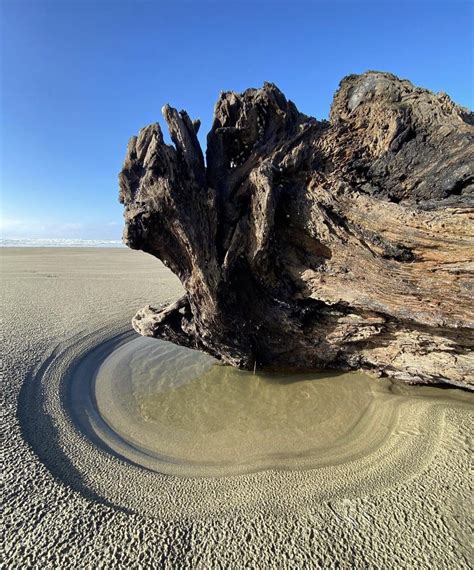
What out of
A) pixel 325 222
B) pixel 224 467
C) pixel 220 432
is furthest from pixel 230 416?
pixel 325 222

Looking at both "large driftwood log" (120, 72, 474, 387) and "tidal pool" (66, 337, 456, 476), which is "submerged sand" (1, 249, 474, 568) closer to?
"tidal pool" (66, 337, 456, 476)

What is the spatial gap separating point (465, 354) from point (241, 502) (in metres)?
3.94

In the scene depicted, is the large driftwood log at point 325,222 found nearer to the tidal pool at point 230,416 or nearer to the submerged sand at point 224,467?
the tidal pool at point 230,416

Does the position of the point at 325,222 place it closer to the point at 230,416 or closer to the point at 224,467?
the point at 230,416

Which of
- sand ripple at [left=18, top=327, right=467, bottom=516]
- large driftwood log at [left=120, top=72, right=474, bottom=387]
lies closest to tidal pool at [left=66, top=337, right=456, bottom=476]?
sand ripple at [left=18, top=327, right=467, bottom=516]

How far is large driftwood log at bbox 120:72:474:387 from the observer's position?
4.56 meters

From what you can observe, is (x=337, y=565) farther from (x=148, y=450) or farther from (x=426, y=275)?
(x=426, y=275)

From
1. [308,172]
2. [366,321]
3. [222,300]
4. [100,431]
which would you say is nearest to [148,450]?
[100,431]

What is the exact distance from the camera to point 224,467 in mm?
4277

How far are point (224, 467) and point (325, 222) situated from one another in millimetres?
3869

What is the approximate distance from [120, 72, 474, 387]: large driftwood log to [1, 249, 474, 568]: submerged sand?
1057mm

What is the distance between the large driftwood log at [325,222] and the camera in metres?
4.56

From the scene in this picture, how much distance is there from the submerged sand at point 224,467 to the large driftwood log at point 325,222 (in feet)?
3.47

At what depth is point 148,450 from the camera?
468cm
